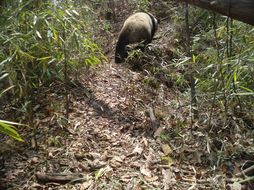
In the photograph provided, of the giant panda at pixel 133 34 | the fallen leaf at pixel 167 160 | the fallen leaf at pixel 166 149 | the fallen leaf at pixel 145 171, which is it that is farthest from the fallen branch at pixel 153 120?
the giant panda at pixel 133 34

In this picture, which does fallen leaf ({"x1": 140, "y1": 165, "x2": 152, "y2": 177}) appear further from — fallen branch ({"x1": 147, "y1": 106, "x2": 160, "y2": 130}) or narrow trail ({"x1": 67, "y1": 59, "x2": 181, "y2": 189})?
fallen branch ({"x1": 147, "y1": 106, "x2": 160, "y2": 130})

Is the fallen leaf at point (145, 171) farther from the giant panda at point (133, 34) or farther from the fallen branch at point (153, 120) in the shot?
the giant panda at point (133, 34)

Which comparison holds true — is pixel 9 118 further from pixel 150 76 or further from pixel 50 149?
pixel 150 76

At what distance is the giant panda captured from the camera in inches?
188

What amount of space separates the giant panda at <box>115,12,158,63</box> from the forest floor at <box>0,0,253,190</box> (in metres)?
1.32

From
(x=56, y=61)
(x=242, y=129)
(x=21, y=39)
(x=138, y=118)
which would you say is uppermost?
(x=21, y=39)

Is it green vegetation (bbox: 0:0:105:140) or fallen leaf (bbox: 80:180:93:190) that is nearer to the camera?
fallen leaf (bbox: 80:180:93:190)

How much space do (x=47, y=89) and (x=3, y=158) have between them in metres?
1.00

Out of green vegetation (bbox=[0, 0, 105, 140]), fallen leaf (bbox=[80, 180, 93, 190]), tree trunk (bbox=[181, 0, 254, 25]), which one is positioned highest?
tree trunk (bbox=[181, 0, 254, 25])

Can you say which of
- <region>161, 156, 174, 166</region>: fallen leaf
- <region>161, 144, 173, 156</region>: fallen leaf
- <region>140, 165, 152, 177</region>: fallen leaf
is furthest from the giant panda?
<region>140, 165, 152, 177</region>: fallen leaf

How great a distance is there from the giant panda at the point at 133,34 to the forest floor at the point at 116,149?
4.33 ft

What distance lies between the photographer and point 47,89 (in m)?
3.18

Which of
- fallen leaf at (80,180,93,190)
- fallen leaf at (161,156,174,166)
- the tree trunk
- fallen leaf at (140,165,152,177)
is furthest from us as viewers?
fallen leaf at (161,156,174,166)

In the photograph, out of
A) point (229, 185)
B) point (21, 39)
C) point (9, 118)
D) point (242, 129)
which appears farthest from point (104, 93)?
point (229, 185)
